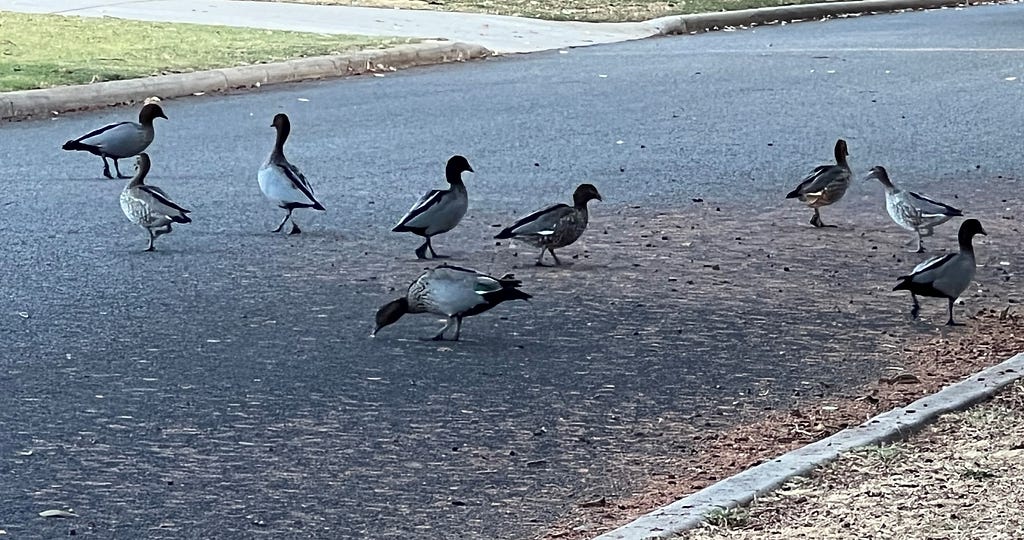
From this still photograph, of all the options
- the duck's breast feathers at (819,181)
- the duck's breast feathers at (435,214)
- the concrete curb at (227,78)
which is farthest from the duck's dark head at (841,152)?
the concrete curb at (227,78)

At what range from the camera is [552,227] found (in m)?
8.28

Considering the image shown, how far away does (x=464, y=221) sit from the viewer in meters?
9.64

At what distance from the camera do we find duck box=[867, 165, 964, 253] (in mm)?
8641

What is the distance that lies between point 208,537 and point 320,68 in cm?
1214

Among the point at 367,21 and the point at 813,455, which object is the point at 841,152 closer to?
the point at 813,455

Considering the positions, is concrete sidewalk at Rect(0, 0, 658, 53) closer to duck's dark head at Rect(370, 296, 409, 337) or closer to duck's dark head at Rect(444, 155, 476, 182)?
duck's dark head at Rect(444, 155, 476, 182)

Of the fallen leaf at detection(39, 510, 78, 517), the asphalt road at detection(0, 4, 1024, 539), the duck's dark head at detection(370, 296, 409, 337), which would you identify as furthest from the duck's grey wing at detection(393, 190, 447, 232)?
the fallen leaf at detection(39, 510, 78, 517)

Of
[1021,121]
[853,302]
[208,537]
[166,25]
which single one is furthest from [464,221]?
[166,25]

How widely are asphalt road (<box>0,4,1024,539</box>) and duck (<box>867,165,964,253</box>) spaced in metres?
0.21

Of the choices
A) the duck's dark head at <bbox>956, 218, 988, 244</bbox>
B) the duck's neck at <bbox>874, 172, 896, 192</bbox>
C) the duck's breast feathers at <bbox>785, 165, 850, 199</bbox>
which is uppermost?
the duck's dark head at <bbox>956, 218, 988, 244</bbox>

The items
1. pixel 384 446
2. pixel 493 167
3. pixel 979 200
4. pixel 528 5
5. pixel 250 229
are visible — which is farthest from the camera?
pixel 528 5

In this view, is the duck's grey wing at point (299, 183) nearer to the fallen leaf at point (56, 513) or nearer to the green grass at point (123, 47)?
the fallen leaf at point (56, 513)

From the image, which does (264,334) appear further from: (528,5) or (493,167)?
(528,5)

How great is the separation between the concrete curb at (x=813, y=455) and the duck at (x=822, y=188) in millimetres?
3138
